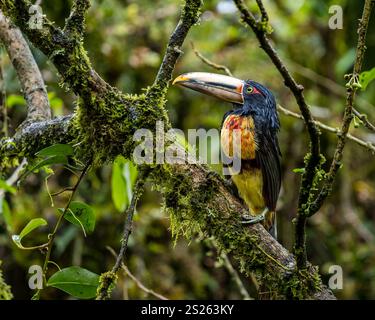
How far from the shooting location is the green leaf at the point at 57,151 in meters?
1.74

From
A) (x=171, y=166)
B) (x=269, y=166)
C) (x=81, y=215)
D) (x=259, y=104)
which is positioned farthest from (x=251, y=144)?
(x=81, y=215)

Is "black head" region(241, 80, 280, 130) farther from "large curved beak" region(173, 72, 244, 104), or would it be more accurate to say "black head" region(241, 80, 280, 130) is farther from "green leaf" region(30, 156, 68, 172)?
"green leaf" region(30, 156, 68, 172)

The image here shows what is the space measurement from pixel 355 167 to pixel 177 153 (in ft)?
11.9

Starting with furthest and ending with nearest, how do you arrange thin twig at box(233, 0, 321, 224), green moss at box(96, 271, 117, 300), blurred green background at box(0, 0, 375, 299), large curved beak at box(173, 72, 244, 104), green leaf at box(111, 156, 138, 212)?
blurred green background at box(0, 0, 375, 299) < large curved beak at box(173, 72, 244, 104) < green leaf at box(111, 156, 138, 212) < green moss at box(96, 271, 117, 300) < thin twig at box(233, 0, 321, 224)

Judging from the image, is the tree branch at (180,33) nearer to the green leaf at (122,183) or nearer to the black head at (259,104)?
the green leaf at (122,183)

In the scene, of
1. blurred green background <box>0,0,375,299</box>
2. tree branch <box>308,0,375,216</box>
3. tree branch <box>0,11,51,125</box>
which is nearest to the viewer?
tree branch <box>308,0,375,216</box>

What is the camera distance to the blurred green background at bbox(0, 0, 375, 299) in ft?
13.1

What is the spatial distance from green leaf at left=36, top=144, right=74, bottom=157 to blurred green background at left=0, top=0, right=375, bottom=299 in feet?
5.94

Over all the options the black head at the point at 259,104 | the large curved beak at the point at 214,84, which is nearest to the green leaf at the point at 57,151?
the large curved beak at the point at 214,84

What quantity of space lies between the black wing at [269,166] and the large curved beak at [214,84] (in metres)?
0.27

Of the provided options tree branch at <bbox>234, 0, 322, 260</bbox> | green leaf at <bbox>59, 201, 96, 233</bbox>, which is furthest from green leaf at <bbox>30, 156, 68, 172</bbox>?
tree branch at <bbox>234, 0, 322, 260</bbox>

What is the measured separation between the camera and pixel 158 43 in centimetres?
487
